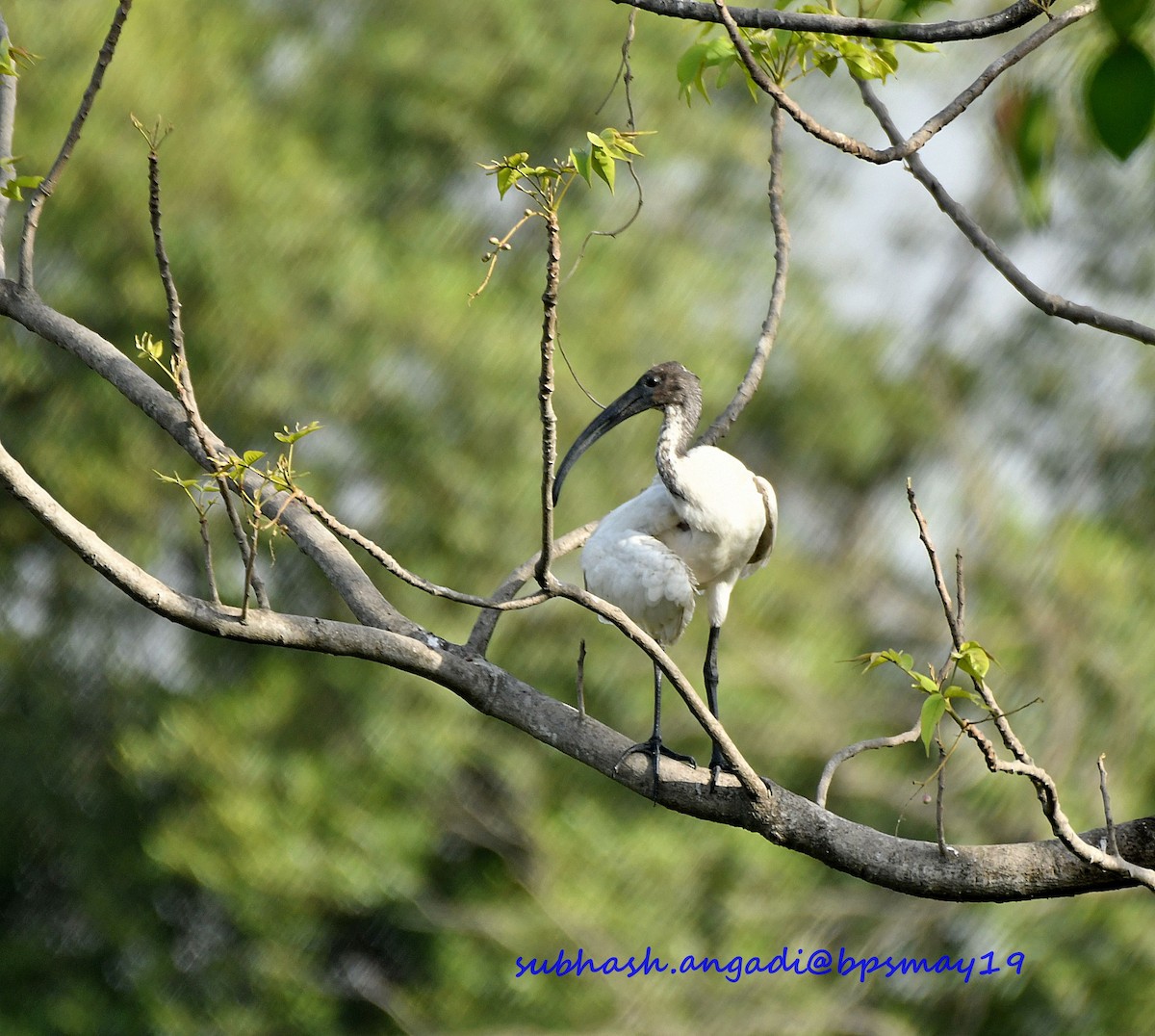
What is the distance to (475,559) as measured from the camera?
7.09 m

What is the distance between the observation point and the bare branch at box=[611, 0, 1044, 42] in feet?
4.73

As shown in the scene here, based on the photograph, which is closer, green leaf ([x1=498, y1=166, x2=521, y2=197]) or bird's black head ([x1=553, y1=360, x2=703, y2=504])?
green leaf ([x1=498, y1=166, x2=521, y2=197])

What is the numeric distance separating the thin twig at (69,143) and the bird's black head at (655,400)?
1147mm

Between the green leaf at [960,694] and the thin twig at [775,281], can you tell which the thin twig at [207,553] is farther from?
the thin twig at [775,281]

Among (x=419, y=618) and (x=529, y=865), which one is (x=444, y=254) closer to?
(x=419, y=618)

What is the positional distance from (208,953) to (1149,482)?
19.8 feet

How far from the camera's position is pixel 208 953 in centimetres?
818

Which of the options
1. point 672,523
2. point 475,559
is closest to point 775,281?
point 672,523

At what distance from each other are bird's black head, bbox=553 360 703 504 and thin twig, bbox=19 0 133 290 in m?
1.15

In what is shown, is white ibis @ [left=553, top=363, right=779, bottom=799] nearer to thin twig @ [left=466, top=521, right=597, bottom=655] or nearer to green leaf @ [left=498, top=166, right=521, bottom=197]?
thin twig @ [left=466, top=521, right=597, bottom=655]

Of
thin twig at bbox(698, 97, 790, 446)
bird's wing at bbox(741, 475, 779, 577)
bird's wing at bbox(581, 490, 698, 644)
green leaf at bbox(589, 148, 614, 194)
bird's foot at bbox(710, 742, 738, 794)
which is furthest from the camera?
bird's wing at bbox(741, 475, 779, 577)

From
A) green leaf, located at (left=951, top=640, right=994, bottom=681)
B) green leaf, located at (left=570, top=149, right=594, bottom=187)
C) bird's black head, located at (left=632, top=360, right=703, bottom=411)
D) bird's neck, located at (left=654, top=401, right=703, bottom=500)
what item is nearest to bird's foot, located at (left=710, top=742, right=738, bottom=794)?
green leaf, located at (left=951, top=640, right=994, bottom=681)

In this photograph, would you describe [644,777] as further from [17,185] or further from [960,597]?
[17,185]

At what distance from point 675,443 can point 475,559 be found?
4171mm
